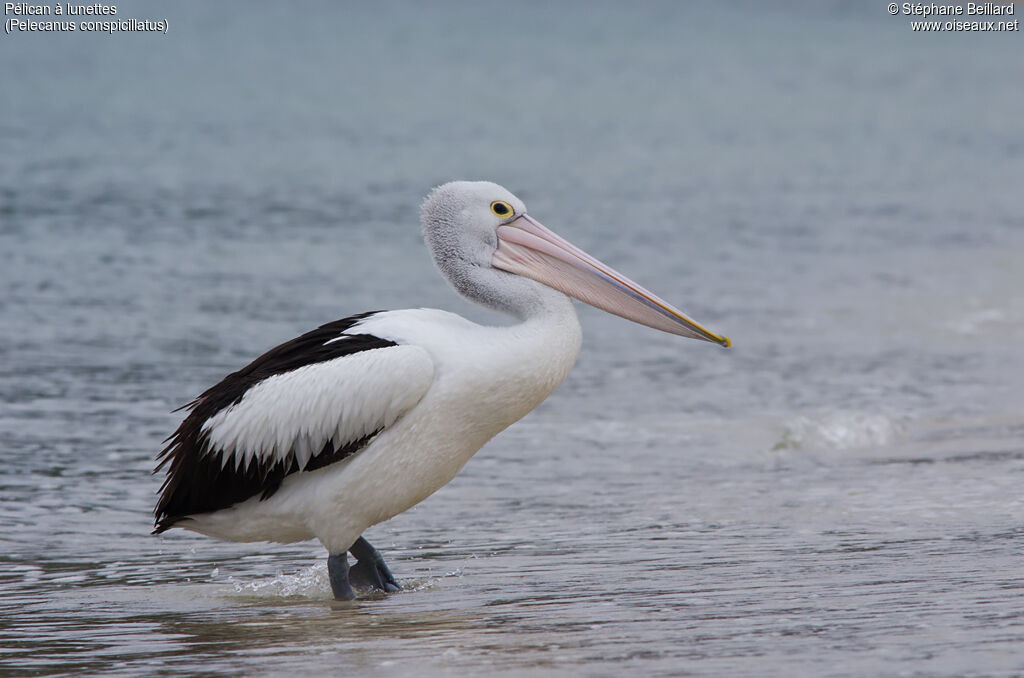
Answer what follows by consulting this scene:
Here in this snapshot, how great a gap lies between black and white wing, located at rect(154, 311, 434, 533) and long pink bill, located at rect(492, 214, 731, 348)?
1.86 ft

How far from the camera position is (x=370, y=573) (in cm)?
515

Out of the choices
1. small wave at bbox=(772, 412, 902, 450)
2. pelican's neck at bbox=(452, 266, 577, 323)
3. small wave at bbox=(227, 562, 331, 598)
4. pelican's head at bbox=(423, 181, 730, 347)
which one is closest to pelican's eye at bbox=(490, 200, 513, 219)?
pelican's head at bbox=(423, 181, 730, 347)

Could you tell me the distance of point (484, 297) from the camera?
520 centimetres

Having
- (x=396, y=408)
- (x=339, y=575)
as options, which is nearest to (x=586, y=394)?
(x=339, y=575)

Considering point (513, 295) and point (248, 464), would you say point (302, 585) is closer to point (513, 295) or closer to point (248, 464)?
point (248, 464)

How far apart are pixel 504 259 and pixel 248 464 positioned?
111 cm

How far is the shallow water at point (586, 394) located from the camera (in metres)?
4.35

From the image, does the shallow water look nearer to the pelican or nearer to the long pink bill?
the pelican

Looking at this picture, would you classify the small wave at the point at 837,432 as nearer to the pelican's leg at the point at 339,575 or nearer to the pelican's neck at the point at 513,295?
the pelican's neck at the point at 513,295

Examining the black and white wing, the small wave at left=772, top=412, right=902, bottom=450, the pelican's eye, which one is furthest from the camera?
the small wave at left=772, top=412, right=902, bottom=450

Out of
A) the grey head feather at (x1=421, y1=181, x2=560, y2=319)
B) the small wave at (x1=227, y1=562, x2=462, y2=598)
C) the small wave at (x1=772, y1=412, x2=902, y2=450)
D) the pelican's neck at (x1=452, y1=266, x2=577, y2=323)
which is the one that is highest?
the grey head feather at (x1=421, y1=181, x2=560, y2=319)

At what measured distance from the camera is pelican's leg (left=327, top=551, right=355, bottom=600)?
198 inches

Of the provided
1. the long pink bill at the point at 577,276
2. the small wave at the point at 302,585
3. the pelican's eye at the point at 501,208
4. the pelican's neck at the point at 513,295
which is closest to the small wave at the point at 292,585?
the small wave at the point at 302,585

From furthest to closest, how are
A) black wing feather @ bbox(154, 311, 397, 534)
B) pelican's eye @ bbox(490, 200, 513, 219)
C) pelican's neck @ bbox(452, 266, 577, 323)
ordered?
1. pelican's eye @ bbox(490, 200, 513, 219)
2. pelican's neck @ bbox(452, 266, 577, 323)
3. black wing feather @ bbox(154, 311, 397, 534)
